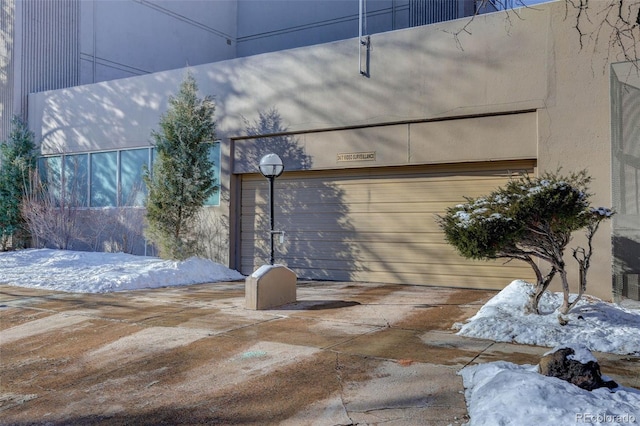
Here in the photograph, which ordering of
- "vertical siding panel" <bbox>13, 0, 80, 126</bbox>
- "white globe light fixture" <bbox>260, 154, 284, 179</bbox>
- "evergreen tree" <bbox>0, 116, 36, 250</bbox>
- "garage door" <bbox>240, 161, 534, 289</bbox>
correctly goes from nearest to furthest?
"white globe light fixture" <bbox>260, 154, 284, 179</bbox> < "garage door" <bbox>240, 161, 534, 289</bbox> < "evergreen tree" <bbox>0, 116, 36, 250</bbox> < "vertical siding panel" <bbox>13, 0, 80, 126</bbox>

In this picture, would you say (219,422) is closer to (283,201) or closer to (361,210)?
(361,210)

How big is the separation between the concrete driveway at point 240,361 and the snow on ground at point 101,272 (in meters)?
1.71

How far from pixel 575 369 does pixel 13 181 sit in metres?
16.9

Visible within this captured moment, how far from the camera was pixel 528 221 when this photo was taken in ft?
20.7

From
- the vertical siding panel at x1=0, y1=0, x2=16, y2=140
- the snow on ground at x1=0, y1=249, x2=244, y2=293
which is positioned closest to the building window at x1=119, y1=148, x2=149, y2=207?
the snow on ground at x1=0, y1=249, x2=244, y2=293

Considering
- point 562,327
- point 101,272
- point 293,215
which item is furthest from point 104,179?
point 562,327

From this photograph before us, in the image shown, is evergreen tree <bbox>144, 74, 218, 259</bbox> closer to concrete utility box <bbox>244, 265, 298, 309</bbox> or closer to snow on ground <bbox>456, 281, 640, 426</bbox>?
concrete utility box <bbox>244, 265, 298, 309</bbox>

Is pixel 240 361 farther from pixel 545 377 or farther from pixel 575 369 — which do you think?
pixel 575 369

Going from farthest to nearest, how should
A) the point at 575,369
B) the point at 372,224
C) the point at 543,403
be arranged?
the point at 372,224 < the point at 575,369 < the point at 543,403

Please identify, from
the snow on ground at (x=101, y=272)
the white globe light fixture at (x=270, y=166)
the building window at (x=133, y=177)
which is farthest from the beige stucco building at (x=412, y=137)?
the white globe light fixture at (x=270, y=166)

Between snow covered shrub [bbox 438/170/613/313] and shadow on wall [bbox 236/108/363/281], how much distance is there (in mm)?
5586

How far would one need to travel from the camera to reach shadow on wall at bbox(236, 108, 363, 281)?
12.2 m

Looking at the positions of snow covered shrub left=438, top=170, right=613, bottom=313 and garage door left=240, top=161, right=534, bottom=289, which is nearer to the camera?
snow covered shrub left=438, top=170, right=613, bottom=313

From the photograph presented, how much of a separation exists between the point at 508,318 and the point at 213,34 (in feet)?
63.0
